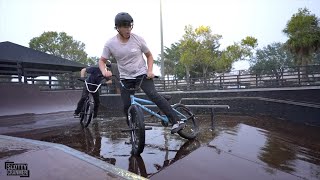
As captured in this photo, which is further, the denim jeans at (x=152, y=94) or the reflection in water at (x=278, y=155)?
the denim jeans at (x=152, y=94)

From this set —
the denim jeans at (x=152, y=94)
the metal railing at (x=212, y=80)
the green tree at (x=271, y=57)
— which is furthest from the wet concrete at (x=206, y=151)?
the green tree at (x=271, y=57)

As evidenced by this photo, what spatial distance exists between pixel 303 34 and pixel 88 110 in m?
24.1

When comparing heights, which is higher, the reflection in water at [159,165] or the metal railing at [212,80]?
the metal railing at [212,80]

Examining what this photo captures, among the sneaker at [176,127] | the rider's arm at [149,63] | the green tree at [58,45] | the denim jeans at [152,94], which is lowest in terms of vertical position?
the sneaker at [176,127]

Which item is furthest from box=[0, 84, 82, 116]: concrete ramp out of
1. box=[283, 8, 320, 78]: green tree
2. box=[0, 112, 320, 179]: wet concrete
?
box=[283, 8, 320, 78]: green tree

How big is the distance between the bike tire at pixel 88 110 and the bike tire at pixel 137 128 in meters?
2.77

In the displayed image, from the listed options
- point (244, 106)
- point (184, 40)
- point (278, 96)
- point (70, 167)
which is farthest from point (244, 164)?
point (184, 40)

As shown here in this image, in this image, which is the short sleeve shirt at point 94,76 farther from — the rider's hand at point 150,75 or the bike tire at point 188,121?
the rider's hand at point 150,75

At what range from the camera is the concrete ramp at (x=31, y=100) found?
33.6 feet

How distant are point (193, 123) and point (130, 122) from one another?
5.51ft

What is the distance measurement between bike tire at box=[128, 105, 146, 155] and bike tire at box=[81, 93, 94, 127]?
2.77m

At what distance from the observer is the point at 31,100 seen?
1122 cm

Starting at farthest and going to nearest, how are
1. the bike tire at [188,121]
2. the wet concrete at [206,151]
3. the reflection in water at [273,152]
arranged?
the bike tire at [188,121], the reflection in water at [273,152], the wet concrete at [206,151]

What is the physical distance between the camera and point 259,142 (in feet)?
19.1
